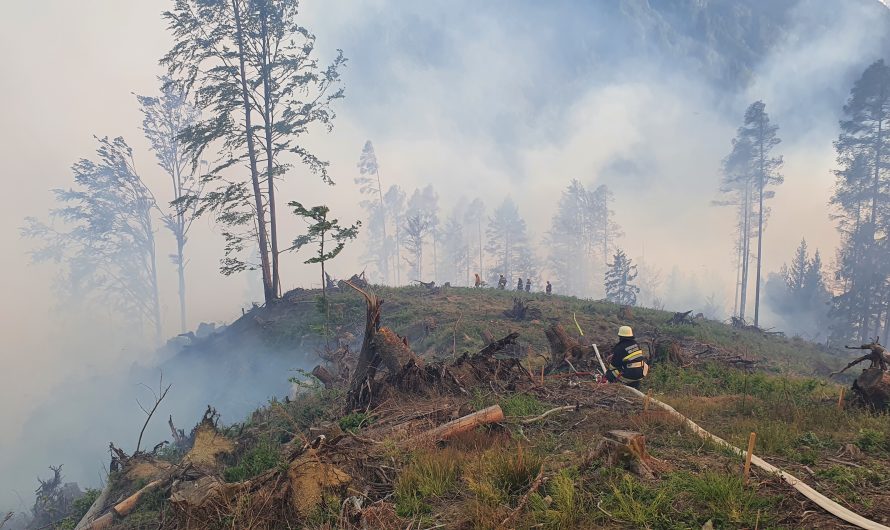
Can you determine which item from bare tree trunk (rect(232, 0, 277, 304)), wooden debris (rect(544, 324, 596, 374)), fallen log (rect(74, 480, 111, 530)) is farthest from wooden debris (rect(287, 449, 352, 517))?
bare tree trunk (rect(232, 0, 277, 304))

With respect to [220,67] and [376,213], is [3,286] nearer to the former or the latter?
[220,67]

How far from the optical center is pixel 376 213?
7788 cm

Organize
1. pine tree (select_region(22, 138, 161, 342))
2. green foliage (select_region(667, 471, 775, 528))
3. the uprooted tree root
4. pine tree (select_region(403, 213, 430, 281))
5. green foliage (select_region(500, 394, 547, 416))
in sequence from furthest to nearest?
pine tree (select_region(403, 213, 430, 281))
pine tree (select_region(22, 138, 161, 342))
the uprooted tree root
green foliage (select_region(500, 394, 547, 416))
green foliage (select_region(667, 471, 775, 528))

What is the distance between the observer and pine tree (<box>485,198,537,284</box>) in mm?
75625

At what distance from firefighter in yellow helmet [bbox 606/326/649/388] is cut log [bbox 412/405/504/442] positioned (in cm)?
341

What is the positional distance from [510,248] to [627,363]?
70703mm

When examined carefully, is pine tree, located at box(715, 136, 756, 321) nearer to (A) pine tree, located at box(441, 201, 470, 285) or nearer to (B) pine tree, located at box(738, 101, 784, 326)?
(B) pine tree, located at box(738, 101, 784, 326)

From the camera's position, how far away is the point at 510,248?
78.7m

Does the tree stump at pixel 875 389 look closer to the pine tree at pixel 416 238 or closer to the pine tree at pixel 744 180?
the pine tree at pixel 744 180

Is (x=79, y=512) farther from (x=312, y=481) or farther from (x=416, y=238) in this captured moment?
(x=416, y=238)

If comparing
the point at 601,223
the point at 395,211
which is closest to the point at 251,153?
the point at 395,211

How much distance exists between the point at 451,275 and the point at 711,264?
2097 inches

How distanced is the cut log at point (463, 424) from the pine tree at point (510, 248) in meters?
68.1

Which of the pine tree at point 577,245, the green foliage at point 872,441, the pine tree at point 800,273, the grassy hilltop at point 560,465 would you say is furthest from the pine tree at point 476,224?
the green foliage at point 872,441
